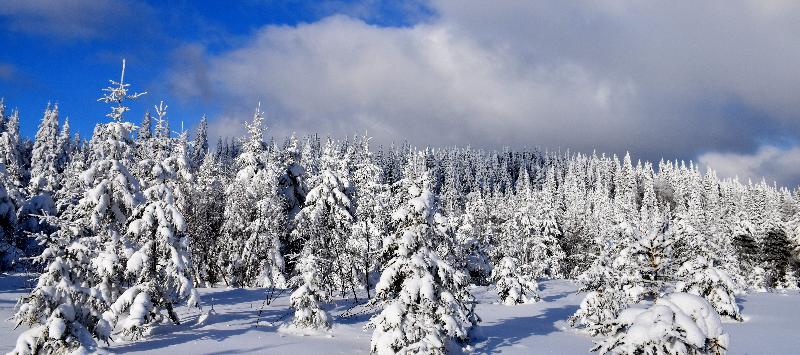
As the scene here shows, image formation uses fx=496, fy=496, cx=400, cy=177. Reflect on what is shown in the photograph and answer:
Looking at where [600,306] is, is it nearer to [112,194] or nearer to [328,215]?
[328,215]

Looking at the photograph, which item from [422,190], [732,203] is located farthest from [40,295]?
[732,203]

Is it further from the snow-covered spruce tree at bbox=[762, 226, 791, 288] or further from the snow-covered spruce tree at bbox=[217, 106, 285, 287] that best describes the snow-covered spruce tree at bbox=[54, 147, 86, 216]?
the snow-covered spruce tree at bbox=[762, 226, 791, 288]

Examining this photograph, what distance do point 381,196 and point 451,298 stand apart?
795 inches

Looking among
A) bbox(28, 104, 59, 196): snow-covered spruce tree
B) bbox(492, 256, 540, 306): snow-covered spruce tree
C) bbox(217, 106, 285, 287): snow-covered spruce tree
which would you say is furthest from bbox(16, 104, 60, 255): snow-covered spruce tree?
bbox(492, 256, 540, 306): snow-covered spruce tree

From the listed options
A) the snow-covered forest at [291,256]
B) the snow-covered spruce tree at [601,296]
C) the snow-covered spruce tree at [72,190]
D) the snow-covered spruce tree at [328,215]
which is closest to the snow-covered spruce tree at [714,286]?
the snow-covered forest at [291,256]

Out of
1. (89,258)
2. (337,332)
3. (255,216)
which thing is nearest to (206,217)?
(255,216)

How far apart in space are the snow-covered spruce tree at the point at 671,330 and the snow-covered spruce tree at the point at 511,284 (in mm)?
29691

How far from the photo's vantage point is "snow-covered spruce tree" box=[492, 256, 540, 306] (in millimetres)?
38062

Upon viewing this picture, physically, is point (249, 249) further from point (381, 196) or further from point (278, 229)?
point (381, 196)

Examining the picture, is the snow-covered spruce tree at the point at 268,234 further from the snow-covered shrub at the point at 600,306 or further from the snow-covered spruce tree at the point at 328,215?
the snow-covered shrub at the point at 600,306

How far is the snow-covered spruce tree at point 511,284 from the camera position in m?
38.1

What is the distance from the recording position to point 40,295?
15.6 meters

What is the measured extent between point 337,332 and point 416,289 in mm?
7260

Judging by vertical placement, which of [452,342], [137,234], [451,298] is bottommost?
[452,342]
